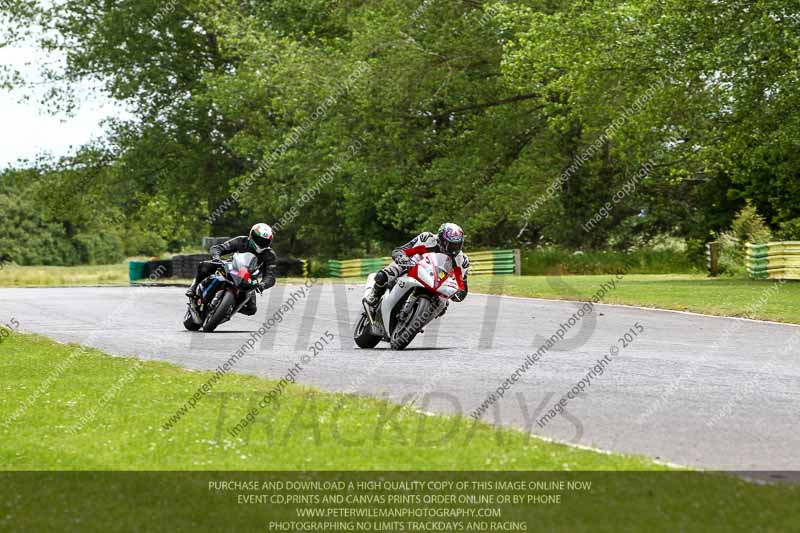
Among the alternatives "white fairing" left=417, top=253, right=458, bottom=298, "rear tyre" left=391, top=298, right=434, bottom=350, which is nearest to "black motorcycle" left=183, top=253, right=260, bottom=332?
"rear tyre" left=391, top=298, right=434, bottom=350

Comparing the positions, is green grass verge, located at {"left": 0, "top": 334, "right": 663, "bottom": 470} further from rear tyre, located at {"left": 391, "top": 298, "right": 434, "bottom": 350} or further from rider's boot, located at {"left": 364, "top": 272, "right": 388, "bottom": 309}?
rider's boot, located at {"left": 364, "top": 272, "right": 388, "bottom": 309}

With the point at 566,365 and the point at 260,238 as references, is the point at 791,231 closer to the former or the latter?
the point at 260,238

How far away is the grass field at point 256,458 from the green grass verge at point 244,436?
0.01m

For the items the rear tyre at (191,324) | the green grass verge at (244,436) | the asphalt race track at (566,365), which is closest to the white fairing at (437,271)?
A: the asphalt race track at (566,365)

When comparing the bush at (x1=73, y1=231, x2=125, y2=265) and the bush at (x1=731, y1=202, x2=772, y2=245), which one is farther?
the bush at (x1=73, y1=231, x2=125, y2=265)

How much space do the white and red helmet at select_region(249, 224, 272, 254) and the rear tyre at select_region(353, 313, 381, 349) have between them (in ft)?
8.79

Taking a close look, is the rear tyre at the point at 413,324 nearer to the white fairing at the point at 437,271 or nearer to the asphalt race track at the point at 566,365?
the asphalt race track at the point at 566,365

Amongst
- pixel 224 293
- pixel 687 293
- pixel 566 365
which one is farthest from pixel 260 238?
pixel 687 293

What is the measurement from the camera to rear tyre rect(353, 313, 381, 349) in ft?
54.5

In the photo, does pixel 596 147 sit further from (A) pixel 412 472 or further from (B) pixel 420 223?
(A) pixel 412 472

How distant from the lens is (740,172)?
38.0 metres

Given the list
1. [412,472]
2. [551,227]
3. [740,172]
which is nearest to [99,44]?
[551,227]

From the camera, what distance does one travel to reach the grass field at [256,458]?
641cm

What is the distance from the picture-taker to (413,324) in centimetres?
1605
